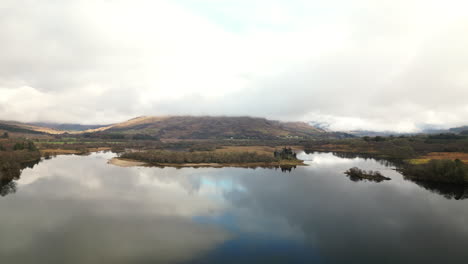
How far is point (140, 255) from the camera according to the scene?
2898cm

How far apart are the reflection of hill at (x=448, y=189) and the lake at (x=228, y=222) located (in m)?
0.31

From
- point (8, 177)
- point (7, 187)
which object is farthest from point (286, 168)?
point (8, 177)

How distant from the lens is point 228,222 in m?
40.1

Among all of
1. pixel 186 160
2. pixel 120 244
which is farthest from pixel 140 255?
pixel 186 160

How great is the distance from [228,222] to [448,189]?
205 ft

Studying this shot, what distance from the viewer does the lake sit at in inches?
1180

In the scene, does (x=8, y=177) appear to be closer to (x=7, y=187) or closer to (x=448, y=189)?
(x=7, y=187)

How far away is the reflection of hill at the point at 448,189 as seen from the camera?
59206mm

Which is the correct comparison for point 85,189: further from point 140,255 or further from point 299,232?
point 299,232

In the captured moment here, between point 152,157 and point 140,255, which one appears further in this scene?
Answer: point 152,157

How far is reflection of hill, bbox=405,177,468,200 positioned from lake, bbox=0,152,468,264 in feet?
1.03

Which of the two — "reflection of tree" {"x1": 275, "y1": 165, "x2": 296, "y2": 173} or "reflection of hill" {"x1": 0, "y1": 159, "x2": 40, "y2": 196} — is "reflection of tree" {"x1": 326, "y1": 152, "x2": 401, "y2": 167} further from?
"reflection of hill" {"x1": 0, "y1": 159, "x2": 40, "y2": 196}

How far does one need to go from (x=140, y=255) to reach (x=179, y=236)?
6084 mm

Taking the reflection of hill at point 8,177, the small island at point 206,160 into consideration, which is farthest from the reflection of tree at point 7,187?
the small island at point 206,160
